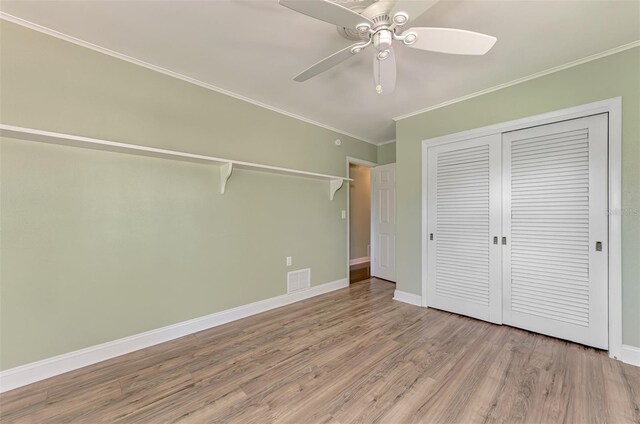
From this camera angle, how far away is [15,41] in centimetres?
176

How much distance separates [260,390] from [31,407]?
1386 millimetres

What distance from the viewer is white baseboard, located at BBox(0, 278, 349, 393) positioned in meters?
1.75

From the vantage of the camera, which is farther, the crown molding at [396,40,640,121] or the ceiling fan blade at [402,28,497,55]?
the crown molding at [396,40,640,121]

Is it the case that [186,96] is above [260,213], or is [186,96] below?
above

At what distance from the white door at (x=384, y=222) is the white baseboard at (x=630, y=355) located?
100 inches

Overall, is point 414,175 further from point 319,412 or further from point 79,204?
point 79,204

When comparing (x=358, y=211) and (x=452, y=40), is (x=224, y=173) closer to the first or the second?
(x=452, y=40)

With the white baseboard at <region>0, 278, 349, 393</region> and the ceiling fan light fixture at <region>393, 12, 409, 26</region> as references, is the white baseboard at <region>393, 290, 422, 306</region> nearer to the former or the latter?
the white baseboard at <region>0, 278, 349, 393</region>

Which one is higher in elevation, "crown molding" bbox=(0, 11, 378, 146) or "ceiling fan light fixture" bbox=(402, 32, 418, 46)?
"crown molding" bbox=(0, 11, 378, 146)

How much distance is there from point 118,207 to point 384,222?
12.1 feet

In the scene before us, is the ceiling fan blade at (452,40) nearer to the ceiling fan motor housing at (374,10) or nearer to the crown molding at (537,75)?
the ceiling fan motor housing at (374,10)

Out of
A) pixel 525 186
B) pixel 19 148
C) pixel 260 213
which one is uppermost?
pixel 19 148

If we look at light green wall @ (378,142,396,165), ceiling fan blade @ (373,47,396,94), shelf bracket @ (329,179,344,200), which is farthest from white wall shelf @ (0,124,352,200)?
light green wall @ (378,142,396,165)

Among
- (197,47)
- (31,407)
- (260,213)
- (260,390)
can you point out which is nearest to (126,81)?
(197,47)
